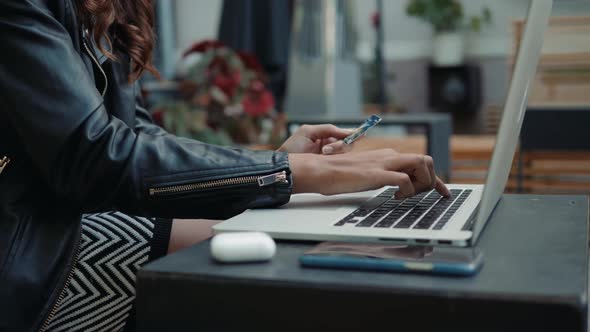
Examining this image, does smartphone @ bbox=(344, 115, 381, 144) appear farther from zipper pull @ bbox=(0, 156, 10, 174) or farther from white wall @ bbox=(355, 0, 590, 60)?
white wall @ bbox=(355, 0, 590, 60)

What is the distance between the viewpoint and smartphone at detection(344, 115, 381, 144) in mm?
987

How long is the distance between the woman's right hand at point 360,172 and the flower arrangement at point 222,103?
5.56ft

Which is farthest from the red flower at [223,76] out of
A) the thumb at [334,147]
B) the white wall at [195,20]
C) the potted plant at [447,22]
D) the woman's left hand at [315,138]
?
the white wall at [195,20]

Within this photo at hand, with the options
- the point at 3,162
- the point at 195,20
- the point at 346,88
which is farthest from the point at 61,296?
the point at 195,20

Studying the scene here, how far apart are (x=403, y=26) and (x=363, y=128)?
22.2 feet

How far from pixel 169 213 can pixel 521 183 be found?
268 centimetres

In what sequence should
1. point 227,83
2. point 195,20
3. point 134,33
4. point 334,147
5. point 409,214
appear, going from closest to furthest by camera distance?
point 409,214 → point 334,147 → point 134,33 → point 227,83 → point 195,20

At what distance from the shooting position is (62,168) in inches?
31.8

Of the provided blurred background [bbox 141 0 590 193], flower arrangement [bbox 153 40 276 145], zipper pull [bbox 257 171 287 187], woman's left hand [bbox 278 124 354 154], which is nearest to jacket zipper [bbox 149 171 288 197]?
zipper pull [bbox 257 171 287 187]

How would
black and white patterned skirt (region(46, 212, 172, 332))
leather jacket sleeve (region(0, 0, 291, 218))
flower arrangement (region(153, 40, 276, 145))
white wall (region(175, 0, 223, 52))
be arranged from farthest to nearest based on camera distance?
white wall (region(175, 0, 223, 52)) < flower arrangement (region(153, 40, 276, 145)) < black and white patterned skirt (region(46, 212, 172, 332)) < leather jacket sleeve (region(0, 0, 291, 218))

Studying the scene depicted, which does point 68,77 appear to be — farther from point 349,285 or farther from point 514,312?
point 514,312

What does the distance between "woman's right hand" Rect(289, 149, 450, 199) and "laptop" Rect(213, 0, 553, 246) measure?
0.02 meters

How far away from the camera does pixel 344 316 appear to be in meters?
0.56

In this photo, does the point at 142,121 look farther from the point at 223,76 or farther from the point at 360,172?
the point at 223,76
